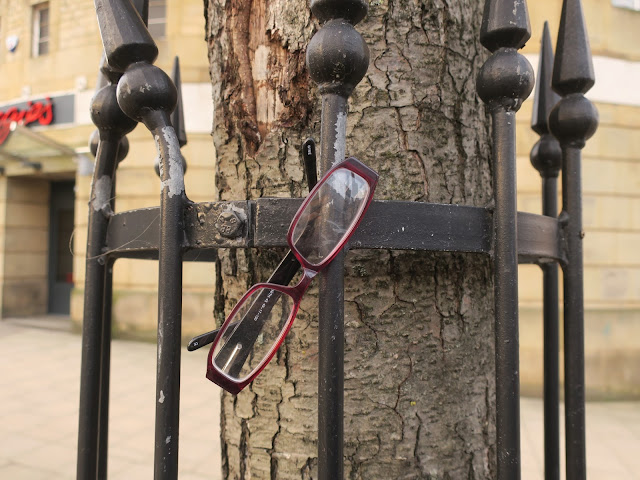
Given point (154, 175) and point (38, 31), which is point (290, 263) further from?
point (38, 31)

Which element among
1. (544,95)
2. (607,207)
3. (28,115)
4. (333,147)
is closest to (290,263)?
(333,147)

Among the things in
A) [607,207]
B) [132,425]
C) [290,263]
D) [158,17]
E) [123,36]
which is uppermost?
[158,17]

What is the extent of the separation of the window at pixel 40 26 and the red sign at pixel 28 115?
1.16 metres

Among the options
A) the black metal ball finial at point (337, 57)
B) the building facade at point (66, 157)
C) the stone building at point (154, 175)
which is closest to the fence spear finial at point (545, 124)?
the black metal ball finial at point (337, 57)

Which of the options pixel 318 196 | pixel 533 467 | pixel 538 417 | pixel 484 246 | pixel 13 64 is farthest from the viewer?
pixel 13 64

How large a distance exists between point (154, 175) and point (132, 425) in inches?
176

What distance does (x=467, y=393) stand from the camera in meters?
0.97

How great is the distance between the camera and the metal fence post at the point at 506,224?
29.3 inches

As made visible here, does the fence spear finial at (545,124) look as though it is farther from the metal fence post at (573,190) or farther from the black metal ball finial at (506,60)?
the black metal ball finial at (506,60)

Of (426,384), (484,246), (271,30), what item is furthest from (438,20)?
(426,384)

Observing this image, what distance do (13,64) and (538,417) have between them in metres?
10.5

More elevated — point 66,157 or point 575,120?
point 66,157

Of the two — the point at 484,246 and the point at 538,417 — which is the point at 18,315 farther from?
the point at 484,246

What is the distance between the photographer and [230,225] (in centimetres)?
72
